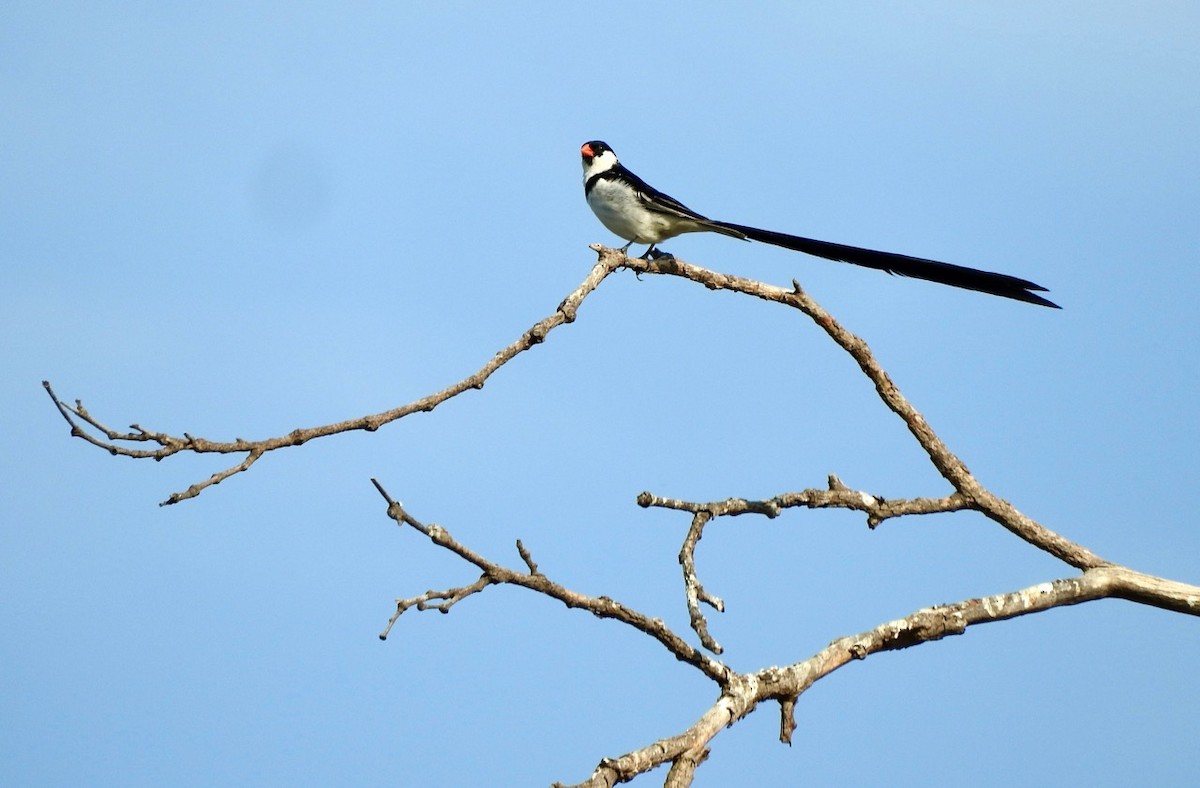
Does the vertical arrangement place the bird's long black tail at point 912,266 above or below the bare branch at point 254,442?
→ above

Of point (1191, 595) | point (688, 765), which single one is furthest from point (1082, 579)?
point (688, 765)

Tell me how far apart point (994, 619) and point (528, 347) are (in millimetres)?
1823

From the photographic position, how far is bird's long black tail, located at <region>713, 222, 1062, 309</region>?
4.66m

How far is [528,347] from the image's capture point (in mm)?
3895

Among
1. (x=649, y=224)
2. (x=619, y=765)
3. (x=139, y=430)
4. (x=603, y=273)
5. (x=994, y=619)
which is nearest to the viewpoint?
(x=619, y=765)

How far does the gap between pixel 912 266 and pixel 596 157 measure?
8.12 feet

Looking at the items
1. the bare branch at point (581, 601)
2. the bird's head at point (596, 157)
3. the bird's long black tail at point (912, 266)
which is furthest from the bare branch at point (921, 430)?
the bird's head at point (596, 157)

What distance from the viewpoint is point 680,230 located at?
5.79m

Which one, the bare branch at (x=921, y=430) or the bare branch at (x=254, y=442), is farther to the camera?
the bare branch at (x=921, y=430)

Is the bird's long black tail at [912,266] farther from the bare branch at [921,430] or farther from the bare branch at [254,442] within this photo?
the bare branch at [254,442]

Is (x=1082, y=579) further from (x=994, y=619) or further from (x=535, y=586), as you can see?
(x=535, y=586)

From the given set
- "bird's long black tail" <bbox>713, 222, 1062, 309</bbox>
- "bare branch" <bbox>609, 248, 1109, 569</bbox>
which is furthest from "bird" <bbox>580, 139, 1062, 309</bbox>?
"bare branch" <bbox>609, 248, 1109, 569</bbox>

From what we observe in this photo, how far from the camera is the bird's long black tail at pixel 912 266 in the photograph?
4.66 m

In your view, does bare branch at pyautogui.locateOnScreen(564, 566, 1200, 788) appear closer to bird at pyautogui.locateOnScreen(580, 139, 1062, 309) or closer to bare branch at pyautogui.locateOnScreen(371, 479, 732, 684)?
bare branch at pyautogui.locateOnScreen(371, 479, 732, 684)
